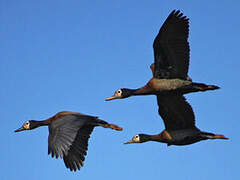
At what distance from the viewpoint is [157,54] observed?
1435 centimetres

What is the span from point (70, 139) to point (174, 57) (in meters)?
3.25

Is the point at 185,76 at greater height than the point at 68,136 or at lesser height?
greater

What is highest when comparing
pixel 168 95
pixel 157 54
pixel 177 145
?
pixel 157 54

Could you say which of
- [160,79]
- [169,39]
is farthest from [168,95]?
[169,39]

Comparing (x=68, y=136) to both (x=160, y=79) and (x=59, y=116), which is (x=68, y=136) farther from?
(x=160, y=79)

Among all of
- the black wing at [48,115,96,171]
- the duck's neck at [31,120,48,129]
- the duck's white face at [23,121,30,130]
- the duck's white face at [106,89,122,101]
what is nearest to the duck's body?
the duck's white face at [106,89,122,101]

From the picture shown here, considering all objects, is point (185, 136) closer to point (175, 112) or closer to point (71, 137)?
point (175, 112)

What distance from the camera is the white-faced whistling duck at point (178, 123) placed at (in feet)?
48.0

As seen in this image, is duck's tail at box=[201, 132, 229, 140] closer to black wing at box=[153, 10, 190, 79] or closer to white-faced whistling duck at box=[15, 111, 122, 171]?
black wing at box=[153, 10, 190, 79]

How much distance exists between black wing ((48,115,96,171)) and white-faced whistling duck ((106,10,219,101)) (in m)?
2.11

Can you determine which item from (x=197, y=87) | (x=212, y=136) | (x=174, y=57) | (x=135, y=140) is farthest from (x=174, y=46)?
(x=135, y=140)

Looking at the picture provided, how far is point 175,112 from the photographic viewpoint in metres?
14.8

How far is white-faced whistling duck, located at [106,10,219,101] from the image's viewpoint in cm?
1420

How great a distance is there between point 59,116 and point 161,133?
2691 millimetres
